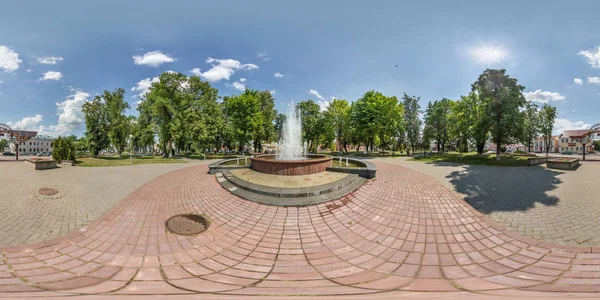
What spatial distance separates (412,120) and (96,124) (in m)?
44.5

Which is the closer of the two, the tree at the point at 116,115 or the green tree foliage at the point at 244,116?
the tree at the point at 116,115

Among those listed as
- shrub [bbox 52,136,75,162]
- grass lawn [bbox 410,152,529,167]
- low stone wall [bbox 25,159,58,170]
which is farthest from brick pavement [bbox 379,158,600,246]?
shrub [bbox 52,136,75,162]

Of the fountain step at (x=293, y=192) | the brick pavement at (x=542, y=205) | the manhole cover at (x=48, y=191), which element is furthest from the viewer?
the manhole cover at (x=48, y=191)

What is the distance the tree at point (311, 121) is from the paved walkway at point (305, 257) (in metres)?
34.4

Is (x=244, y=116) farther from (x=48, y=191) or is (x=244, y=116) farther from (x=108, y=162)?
(x=48, y=191)

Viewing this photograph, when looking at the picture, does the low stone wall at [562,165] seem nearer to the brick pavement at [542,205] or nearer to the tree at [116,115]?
the brick pavement at [542,205]

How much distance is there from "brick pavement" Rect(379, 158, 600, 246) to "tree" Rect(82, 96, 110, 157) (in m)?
34.9

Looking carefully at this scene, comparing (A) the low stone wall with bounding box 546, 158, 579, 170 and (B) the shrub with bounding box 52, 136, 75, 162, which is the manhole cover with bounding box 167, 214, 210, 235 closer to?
(B) the shrub with bounding box 52, 136, 75, 162

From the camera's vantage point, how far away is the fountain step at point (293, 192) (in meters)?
6.53

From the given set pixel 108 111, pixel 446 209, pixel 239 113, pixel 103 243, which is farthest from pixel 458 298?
pixel 108 111

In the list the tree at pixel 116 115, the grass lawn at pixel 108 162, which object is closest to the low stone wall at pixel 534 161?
the grass lawn at pixel 108 162

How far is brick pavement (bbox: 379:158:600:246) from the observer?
498 centimetres

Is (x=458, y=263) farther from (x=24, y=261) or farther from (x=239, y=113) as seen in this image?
(x=239, y=113)

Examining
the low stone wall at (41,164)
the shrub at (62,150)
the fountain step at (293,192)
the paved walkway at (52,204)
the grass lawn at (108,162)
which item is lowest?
the paved walkway at (52,204)
